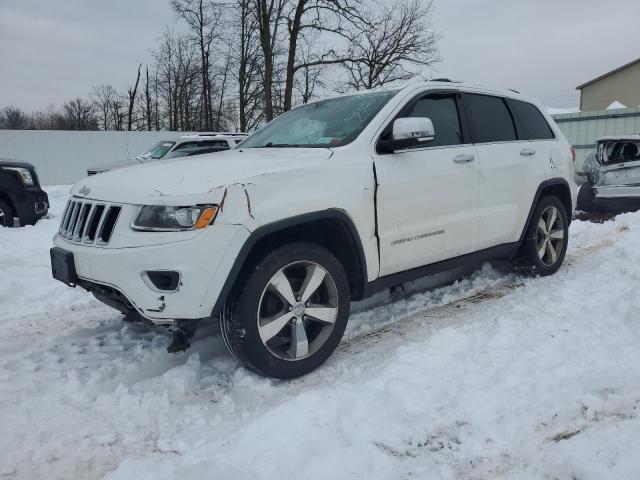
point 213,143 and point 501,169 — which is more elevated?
point 213,143

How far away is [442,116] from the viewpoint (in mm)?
3979

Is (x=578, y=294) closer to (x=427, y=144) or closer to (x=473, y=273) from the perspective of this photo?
(x=473, y=273)

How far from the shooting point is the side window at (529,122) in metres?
4.70

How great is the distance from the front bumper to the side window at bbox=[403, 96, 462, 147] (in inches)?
74.8

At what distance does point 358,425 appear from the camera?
244 cm

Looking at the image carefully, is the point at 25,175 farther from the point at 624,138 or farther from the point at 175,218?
the point at 624,138

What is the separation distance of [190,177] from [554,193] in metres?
3.87

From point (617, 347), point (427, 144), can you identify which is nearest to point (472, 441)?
point (617, 347)

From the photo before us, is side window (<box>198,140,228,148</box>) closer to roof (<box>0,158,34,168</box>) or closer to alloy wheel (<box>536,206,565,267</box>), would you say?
roof (<box>0,158,34,168</box>)

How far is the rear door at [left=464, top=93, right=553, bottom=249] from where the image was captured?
412 centimetres

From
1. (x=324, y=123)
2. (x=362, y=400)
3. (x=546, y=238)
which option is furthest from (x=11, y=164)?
(x=546, y=238)

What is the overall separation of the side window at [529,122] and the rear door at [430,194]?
914 mm

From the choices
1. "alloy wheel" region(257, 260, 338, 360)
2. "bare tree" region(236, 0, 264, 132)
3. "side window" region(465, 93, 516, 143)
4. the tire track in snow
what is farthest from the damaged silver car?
"bare tree" region(236, 0, 264, 132)

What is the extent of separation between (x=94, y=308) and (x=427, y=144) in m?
3.22
